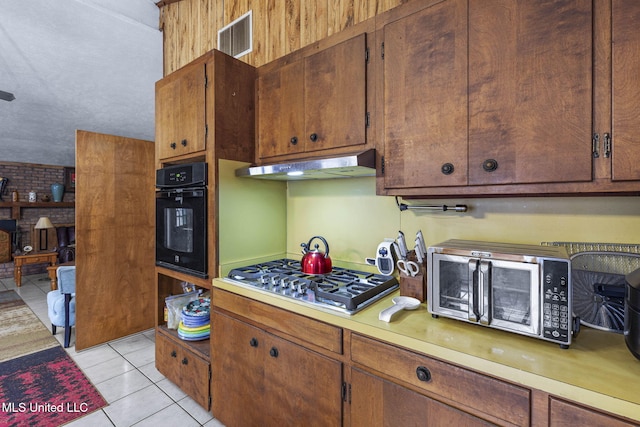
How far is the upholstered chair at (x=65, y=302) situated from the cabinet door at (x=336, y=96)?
108 inches

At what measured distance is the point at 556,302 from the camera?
98 cm

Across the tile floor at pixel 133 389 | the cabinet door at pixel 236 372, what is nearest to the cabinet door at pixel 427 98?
the cabinet door at pixel 236 372

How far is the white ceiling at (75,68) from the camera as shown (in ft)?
9.42

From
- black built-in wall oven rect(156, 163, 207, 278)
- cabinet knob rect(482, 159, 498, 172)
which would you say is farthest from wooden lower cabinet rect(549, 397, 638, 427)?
black built-in wall oven rect(156, 163, 207, 278)

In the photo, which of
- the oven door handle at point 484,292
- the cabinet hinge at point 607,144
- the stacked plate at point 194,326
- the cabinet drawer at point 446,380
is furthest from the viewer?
the stacked plate at point 194,326

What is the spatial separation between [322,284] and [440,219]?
2.43 ft

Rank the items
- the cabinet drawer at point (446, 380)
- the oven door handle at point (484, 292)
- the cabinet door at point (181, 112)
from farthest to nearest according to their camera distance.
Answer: the cabinet door at point (181, 112) → the oven door handle at point (484, 292) → the cabinet drawer at point (446, 380)

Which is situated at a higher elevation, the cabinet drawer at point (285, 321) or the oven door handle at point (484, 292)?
the oven door handle at point (484, 292)

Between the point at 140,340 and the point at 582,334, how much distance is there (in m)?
3.50

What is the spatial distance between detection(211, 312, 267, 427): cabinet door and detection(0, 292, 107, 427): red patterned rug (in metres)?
0.98

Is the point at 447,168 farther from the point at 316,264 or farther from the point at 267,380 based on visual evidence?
the point at 267,380

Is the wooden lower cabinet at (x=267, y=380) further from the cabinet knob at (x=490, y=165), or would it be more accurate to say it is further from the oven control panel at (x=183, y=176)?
the cabinet knob at (x=490, y=165)

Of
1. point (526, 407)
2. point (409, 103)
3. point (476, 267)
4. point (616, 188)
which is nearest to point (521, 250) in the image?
point (476, 267)

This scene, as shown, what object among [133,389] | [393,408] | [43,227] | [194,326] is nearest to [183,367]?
[194,326]
